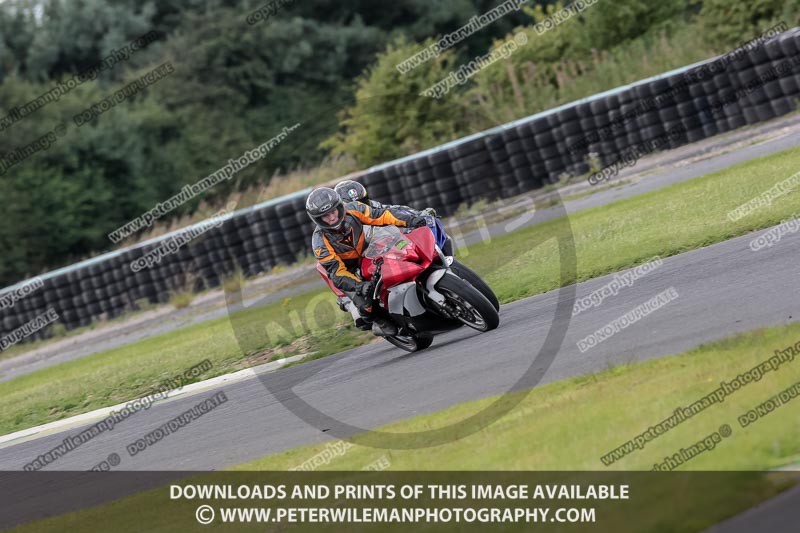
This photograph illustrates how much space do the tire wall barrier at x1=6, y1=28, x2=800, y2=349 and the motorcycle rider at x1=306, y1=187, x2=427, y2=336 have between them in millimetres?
10880

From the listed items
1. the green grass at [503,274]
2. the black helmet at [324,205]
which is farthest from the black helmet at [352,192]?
the green grass at [503,274]

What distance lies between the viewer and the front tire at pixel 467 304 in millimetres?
9836

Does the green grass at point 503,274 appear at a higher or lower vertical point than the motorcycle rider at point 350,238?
lower

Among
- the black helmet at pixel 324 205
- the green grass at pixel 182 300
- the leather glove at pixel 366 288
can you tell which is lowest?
the green grass at pixel 182 300

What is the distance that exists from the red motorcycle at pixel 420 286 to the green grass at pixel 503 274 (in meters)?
2.17

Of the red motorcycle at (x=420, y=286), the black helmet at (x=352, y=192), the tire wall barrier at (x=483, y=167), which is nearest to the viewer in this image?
the red motorcycle at (x=420, y=286)

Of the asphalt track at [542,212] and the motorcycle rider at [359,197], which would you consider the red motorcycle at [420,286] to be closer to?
the motorcycle rider at [359,197]

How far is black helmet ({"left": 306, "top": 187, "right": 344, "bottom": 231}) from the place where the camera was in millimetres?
9953

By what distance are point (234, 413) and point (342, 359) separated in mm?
1530

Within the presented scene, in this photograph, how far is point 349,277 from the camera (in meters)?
10.5

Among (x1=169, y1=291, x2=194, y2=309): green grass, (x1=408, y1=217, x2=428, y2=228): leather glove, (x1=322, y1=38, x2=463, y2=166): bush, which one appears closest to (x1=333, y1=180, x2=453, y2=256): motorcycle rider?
(x1=408, y1=217, x2=428, y2=228): leather glove

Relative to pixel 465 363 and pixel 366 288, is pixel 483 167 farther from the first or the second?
pixel 465 363

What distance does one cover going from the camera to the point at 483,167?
21453 millimetres

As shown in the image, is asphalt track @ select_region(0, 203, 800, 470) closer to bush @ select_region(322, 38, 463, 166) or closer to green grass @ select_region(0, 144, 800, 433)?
green grass @ select_region(0, 144, 800, 433)
